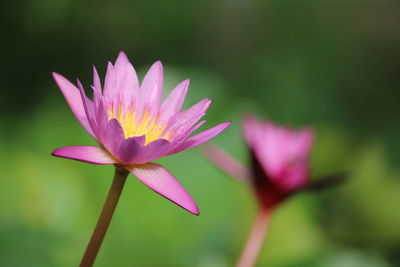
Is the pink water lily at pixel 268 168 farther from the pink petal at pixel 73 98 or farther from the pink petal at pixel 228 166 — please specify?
the pink petal at pixel 73 98

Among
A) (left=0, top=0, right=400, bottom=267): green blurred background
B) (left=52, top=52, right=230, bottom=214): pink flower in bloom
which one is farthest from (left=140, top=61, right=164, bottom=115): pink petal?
(left=0, top=0, right=400, bottom=267): green blurred background

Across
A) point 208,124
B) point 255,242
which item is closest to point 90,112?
point 255,242

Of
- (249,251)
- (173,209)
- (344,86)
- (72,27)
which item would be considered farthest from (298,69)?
(249,251)

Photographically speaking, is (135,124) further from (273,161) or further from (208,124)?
(208,124)

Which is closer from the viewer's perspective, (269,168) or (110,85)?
(110,85)

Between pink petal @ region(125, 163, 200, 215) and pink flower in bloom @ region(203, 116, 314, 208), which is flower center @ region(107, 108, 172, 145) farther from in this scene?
pink flower in bloom @ region(203, 116, 314, 208)

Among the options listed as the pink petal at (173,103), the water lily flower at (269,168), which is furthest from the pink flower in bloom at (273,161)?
the pink petal at (173,103)
